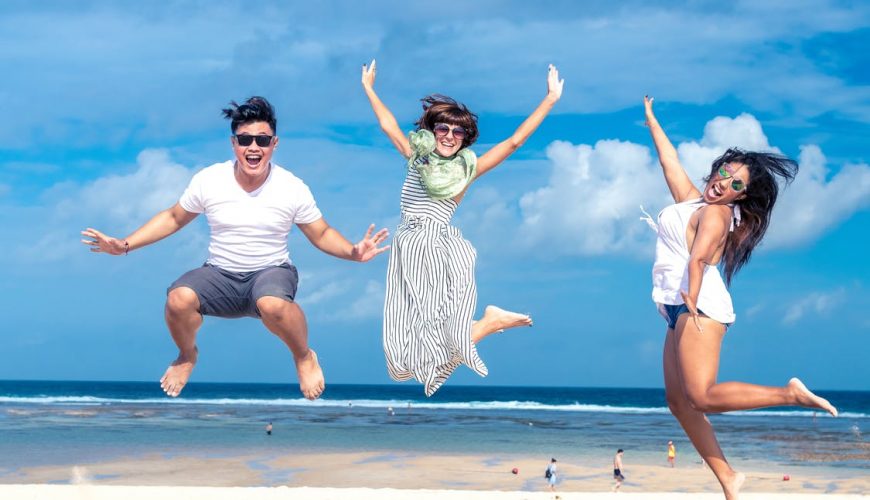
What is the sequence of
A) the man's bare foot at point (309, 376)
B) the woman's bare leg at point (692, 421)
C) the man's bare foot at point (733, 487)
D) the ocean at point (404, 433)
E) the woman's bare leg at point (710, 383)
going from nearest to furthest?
the woman's bare leg at point (710, 383)
the woman's bare leg at point (692, 421)
the man's bare foot at point (733, 487)
the man's bare foot at point (309, 376)
the ocean at point (404, 433)

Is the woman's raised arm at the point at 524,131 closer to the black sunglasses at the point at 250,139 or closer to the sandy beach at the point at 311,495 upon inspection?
the black sunglasses at the point at 250,139

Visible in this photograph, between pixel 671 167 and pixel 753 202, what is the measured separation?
67 cm

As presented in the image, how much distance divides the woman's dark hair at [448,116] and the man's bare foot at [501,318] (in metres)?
1.16

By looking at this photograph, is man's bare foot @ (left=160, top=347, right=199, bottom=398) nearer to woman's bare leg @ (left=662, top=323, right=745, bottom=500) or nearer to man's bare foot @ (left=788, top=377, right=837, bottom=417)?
woman's bare leg @ (left=662, top=323, right=745, bottom=500)

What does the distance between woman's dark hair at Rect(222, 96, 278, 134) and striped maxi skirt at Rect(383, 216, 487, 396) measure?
3.86ft

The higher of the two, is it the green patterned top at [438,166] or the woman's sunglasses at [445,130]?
the woman's sunglasses at [445,130]

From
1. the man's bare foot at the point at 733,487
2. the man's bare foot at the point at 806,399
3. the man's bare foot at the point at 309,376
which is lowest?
the man's bare foot at the point at 733,487

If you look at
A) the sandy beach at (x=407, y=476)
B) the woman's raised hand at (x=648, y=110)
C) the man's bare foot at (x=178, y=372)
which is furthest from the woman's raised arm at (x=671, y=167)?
the sandy beach at (x=407, y=476)

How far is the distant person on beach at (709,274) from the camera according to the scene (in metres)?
6.23

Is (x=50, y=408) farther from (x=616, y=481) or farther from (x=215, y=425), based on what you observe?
(x=616, y=481)

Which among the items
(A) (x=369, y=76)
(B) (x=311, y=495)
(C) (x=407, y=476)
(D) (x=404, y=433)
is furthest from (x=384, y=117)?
(D) (x=404, y=433)

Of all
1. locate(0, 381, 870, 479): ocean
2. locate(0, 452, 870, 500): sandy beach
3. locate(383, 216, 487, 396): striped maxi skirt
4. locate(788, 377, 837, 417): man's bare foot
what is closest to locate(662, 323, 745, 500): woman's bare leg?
locate(788, 377, 837, 417): man's bare foot

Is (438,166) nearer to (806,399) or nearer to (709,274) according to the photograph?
(709,274)

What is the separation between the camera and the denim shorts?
645 centimetres
